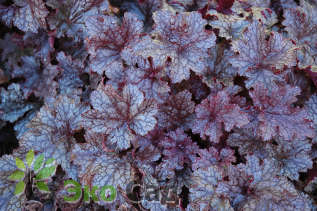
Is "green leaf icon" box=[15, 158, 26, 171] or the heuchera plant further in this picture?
"green leaf icon" box=[15, 158, 26, 171]

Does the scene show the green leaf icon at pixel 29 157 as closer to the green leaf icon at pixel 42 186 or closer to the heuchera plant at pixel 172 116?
the heuchera plant at pixel 172 116

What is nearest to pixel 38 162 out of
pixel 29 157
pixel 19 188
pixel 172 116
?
pixel 29 157

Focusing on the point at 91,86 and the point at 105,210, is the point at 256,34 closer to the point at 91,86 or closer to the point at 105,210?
the point at 91,86

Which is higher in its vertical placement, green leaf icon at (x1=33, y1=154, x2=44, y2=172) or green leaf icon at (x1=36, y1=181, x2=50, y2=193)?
green leaf icon at (x1=33, y1=154, x2=44, y2=172)

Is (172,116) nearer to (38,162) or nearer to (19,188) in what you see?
(38,162)

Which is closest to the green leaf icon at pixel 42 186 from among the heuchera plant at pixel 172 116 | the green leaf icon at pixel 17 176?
the heuchera plant at pixel 172 116

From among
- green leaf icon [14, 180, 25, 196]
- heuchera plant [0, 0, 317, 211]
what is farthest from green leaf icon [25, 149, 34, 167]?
green leaf icon [14, 180, 25, 196]

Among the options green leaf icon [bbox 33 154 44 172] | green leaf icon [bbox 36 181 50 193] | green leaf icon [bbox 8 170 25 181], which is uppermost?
green leaf icon [bbox 33 154 44 172]

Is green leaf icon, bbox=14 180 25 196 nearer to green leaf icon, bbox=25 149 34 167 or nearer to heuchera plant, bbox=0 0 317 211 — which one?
heuchera plant, bbox=0 0 317 211
